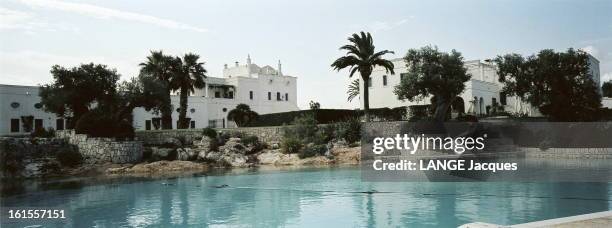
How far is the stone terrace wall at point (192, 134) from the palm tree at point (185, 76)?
3.22m

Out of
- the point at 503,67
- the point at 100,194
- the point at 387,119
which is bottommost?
the point at 100,194

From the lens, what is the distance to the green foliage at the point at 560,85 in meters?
34.8

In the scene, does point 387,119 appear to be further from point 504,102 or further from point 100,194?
point 100,194

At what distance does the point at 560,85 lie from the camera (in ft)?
116

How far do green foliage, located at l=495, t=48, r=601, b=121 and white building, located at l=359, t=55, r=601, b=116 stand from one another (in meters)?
→ 9.14

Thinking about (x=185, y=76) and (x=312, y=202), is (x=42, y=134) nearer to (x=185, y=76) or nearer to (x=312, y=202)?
(x=185, y=76)

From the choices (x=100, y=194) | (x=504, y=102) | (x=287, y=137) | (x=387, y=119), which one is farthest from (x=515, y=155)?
(x=100, y=194)

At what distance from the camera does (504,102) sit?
50.4 meters

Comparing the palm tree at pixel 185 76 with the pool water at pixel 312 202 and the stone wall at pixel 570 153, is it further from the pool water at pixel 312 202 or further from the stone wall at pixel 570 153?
the stone wall at pixel 570 153

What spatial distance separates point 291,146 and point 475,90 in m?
20.7

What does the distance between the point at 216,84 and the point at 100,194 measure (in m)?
37.7

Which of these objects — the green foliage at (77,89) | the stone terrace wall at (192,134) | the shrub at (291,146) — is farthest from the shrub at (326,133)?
the green foliage at (77,89)

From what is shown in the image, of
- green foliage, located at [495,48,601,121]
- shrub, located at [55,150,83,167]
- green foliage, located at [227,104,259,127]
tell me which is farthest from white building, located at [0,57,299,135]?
green foliage, located at [495,48,601,121]

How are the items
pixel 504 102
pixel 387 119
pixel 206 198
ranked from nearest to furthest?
pixel 206 198 < pixel 387 119 < pixel 504 102
